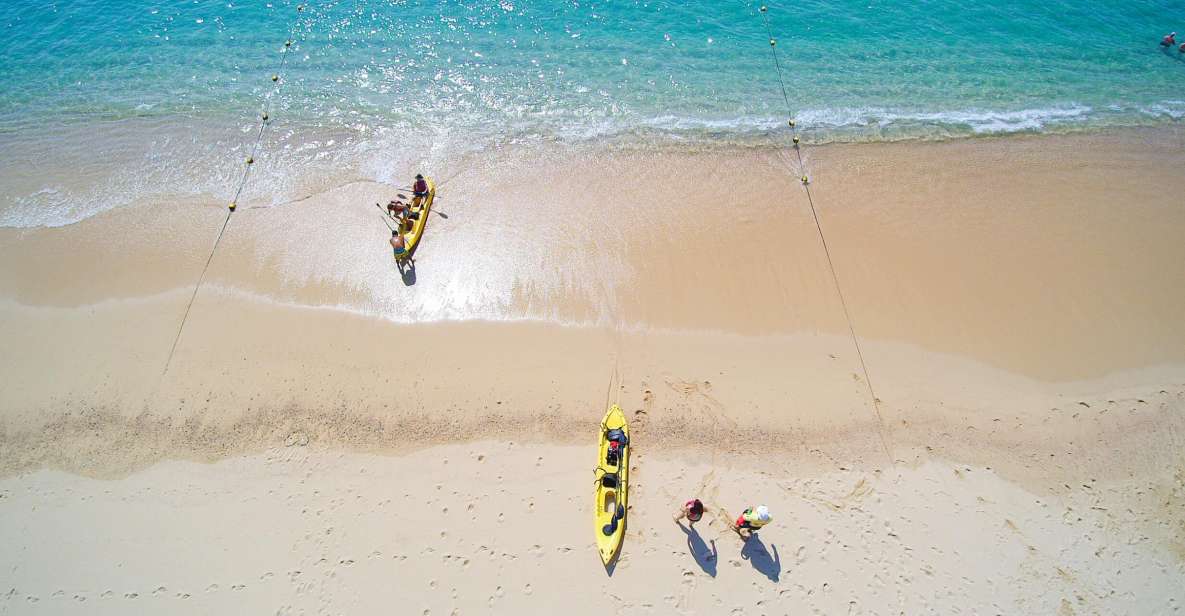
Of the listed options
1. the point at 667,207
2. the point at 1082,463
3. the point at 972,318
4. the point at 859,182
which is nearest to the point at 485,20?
the point at 667,207

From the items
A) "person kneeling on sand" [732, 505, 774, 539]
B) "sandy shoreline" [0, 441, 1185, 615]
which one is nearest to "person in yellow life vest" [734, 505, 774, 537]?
"person kneeling on sand" [732, 505, 774, 539]

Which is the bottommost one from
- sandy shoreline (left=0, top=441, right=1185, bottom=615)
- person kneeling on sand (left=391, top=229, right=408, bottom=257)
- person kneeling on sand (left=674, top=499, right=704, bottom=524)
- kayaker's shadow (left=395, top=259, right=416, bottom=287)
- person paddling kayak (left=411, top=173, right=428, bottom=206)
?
sandy shoreline (left=0, top=441, right=1185, bottom=615)

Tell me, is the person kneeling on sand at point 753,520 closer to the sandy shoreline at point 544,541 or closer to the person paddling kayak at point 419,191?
the sandy shoreline at point 544,541

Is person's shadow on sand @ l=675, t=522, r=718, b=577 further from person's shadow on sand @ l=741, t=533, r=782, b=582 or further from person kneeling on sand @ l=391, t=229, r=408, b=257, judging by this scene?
person kneeling on sand @ l=391, t=229, r=408, b=257

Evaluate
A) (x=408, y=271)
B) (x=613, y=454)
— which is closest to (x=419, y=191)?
(x=408, y=271)

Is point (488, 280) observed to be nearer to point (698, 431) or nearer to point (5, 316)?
point (698, 431)

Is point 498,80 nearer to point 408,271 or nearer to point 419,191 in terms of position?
point 419,191
